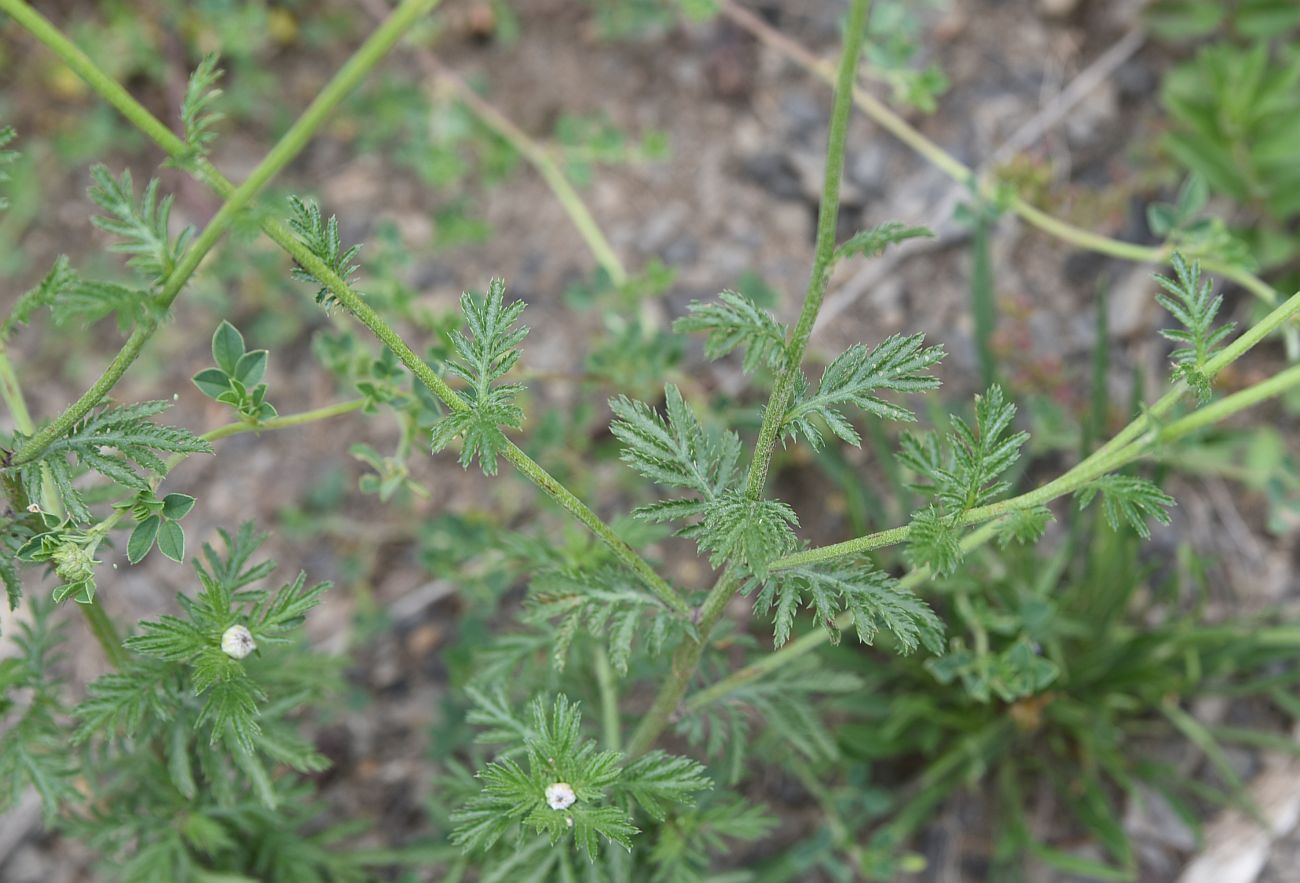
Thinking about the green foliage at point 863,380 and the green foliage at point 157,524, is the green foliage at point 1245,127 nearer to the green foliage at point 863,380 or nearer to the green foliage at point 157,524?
the green foliage at point 863,380

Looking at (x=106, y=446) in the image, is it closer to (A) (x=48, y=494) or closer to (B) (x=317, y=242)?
(A) (x=48, y=494)

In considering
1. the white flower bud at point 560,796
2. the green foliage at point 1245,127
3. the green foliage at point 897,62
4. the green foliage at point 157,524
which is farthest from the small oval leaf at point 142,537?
the green foliage at point 1245,127

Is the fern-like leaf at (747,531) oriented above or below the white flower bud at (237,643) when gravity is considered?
above

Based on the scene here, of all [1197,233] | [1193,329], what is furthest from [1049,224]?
[1193,329]

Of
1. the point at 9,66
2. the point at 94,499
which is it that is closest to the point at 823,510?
the point at 94,499

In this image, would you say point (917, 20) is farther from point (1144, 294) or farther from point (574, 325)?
point (574, 325)

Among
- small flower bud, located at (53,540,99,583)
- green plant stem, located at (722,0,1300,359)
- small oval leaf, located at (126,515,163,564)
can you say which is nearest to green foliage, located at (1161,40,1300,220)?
green plant stem, located at (722,0,1300,359)
